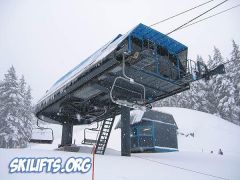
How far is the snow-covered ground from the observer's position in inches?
326

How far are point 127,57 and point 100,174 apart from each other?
5.81m

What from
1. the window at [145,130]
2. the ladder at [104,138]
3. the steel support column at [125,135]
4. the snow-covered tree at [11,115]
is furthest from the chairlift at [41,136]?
the snow-covered tree at [11,115]

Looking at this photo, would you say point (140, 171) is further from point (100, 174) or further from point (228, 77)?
point (228, 77)

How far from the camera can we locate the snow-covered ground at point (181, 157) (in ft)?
27.2

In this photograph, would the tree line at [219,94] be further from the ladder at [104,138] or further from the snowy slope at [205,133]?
the ladder at [104,138]

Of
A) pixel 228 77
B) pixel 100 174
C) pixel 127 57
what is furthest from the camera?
pixel 228 77

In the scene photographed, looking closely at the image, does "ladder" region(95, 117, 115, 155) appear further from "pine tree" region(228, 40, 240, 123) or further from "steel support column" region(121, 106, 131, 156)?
"pine tree" region(228, 40, 240, 123)

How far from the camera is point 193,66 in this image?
13.5 metres

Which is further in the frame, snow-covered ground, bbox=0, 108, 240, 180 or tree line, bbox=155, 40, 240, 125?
tree line, bbox=155, 40, 240, 125

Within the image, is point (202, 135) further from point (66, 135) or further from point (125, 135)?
point (125, 135)

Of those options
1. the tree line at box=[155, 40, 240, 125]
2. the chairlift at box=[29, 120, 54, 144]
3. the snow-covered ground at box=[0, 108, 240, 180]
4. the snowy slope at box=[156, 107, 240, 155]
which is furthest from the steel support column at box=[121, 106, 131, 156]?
the tree line at box=[155, 40, 240, 125]

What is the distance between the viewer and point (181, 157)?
53.0ft

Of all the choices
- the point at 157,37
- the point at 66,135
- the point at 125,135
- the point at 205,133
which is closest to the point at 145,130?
the point at 66,135

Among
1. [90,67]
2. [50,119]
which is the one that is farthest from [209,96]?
[90,67]
